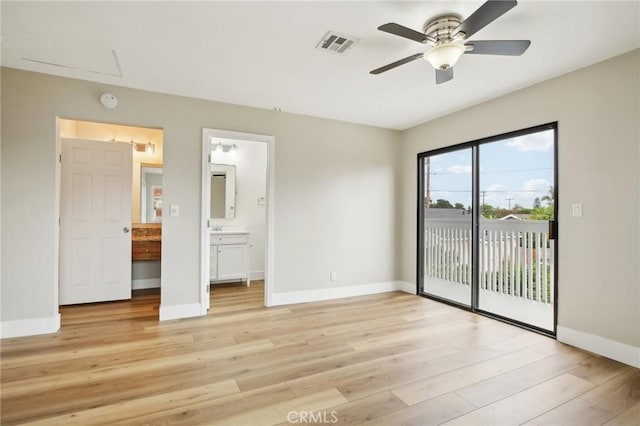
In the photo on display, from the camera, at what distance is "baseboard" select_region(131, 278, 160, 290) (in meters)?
4.65

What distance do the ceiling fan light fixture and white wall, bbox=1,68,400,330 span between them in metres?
2.22

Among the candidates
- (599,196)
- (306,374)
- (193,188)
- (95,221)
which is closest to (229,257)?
(193,188)

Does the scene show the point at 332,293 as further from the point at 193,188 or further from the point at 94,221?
the point at 94,221

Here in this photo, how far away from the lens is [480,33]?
2.27m

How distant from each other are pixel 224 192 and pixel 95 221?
1.97 metres

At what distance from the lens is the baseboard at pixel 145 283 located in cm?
465

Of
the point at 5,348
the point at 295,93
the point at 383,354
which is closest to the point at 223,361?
the point at 383,354

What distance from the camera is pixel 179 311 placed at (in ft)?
11.3

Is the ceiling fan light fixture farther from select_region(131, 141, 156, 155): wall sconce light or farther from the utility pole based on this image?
select_region(131, 141, 156, 155): wall sconce light

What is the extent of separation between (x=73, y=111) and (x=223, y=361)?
286 cm

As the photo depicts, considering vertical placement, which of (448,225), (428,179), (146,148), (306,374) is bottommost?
(306,374)

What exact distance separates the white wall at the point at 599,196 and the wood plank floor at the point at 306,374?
1.06 ft

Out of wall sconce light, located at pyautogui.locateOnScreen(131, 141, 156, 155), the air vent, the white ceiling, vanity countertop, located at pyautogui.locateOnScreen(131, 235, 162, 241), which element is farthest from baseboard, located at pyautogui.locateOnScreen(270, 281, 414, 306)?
wall sconce light, located at pyautogui.locateOnScreen(131, 141, 156, 155)

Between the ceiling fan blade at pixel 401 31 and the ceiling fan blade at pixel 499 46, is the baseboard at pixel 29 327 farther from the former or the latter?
the ceiling fan blade at pixel 499 46
